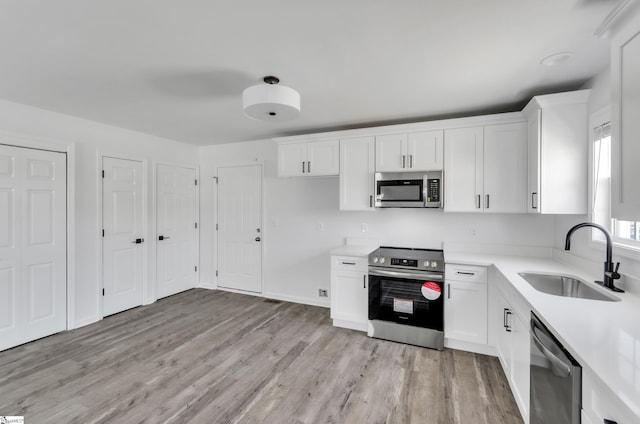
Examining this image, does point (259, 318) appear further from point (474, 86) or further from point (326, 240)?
point (474, 86)

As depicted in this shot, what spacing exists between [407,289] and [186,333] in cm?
245

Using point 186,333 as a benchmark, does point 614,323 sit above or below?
above

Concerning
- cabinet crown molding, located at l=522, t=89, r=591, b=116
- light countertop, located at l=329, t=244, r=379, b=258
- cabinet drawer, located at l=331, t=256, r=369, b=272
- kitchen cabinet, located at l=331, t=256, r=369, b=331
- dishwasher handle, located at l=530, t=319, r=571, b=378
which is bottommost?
kitchen cabinet, located at l=331, t=256, r=369, b=331

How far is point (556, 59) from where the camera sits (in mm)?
1990

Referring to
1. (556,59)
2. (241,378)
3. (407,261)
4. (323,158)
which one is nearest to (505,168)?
(556,59)

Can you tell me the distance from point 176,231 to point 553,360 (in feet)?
15.2

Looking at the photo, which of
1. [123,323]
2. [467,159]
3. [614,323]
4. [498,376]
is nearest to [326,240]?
[467,159]

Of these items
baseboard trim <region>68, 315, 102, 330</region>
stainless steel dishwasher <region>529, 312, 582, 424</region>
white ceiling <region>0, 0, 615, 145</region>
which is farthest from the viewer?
baseboard trim <region>68, 315, 102, 330</region>

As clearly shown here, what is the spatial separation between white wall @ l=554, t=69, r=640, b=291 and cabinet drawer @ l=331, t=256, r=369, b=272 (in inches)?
73.9

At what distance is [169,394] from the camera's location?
220 cm

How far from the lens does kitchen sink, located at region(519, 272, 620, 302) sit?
6.72 ft

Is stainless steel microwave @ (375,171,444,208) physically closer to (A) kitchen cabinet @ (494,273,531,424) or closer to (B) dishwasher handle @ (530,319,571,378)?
(A) kitchen cabinet @ (494,273,531,424)

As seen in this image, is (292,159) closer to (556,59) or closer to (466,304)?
(466,304)

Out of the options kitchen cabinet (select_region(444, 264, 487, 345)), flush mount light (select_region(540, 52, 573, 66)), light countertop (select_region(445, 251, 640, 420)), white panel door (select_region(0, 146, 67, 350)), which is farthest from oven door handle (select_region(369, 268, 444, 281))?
white panel door (select_region(0, 146, 67, 350))
